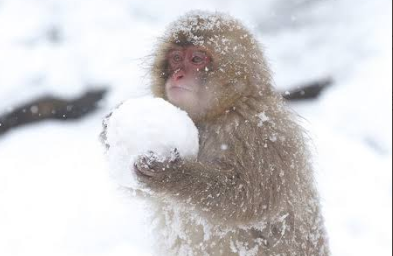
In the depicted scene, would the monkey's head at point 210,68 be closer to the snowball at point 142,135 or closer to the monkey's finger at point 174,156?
the snowball at point 142,135

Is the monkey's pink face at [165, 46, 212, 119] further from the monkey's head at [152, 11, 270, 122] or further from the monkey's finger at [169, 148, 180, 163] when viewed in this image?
the monkey's finger at [169, 148, 180, 163]

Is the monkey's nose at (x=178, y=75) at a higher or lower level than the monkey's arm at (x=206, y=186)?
Answer: higher

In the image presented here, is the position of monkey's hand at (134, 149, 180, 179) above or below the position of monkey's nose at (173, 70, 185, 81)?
below

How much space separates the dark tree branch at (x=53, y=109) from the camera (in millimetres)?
4676

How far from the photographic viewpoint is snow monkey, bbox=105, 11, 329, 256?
8.20 ft

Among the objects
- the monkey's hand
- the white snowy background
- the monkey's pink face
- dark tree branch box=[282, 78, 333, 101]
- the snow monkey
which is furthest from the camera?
dark tree branch box=[282, 78, 333, 101]

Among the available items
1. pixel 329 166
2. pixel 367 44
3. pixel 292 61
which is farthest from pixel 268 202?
pixel 367 44

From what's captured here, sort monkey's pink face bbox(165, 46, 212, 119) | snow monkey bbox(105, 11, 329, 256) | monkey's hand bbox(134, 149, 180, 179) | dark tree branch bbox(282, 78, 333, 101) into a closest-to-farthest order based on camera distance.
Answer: monkey's hand bbox(134, 149, 180, 179), snow monkey bbox(105, 11, 329, 256), monkey's pink face bbox(165, 46, 212, 119), dark tree branch bbox(282, 78, 333, 101)

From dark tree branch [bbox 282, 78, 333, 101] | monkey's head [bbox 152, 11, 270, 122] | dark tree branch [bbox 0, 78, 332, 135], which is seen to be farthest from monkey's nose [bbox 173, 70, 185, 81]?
dark tree branch [bbox 282, 78, 333, 101]

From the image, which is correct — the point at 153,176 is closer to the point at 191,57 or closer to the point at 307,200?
the point at 191,57

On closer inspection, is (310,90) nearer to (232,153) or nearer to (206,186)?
(232,153)

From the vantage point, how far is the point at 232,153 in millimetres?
2568

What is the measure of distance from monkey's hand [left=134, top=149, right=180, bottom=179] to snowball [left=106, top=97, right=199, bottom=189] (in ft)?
0.04

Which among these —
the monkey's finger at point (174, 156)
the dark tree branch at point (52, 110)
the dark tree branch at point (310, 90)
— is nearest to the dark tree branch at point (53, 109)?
the dark tree branch at point (52, 110)
